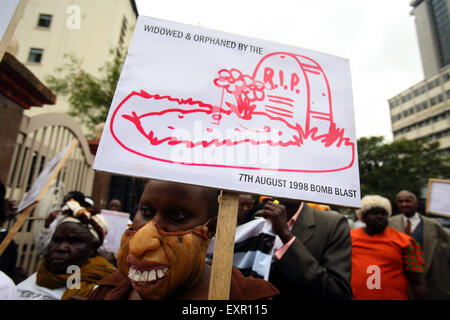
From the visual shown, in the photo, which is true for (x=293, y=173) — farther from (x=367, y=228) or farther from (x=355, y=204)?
(x=367, y=228)

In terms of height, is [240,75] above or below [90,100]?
below

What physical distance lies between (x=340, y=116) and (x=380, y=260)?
5.45 feet

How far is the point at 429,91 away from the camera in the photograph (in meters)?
39.4

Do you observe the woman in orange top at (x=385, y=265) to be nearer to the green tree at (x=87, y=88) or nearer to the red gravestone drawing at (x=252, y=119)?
the red gravestone drawing at (x=252, y=119)

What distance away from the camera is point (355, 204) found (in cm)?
125

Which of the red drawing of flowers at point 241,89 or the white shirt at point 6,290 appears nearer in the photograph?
the white shirt at point 6,290

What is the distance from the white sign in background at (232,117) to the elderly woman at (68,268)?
52.8 inches

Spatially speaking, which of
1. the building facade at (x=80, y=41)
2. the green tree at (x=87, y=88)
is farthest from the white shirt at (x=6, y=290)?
the building facade at (x=80, y=41)

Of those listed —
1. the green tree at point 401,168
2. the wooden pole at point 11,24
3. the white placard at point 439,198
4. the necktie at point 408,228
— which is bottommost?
the necktie at point 408,228

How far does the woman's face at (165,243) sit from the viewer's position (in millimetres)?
1143

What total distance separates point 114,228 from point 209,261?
2.55 metres

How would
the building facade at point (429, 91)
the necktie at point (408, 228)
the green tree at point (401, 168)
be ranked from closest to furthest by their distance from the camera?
the necktie at point (408, 228), the green tree at point (401, 168), the building facade at point (429, 91)

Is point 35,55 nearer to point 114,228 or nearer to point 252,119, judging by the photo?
point 114,228
